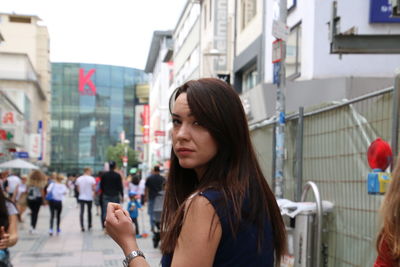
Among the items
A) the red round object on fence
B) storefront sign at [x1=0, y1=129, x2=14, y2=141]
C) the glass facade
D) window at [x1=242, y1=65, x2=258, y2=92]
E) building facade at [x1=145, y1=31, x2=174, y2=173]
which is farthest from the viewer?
the glass facade

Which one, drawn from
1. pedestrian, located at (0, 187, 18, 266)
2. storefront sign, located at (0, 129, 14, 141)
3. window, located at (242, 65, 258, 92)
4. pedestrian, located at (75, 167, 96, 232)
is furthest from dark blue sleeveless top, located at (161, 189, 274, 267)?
storefront sign, located at (0, 129, 14, 141)

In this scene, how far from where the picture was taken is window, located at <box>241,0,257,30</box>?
21638 mm

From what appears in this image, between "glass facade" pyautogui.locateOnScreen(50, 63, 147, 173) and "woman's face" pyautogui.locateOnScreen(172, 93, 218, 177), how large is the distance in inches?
3755

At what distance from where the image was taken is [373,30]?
14.0 meters

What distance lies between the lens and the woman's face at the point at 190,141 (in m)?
2.02

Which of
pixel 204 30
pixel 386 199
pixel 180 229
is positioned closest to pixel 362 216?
pixel 386 199

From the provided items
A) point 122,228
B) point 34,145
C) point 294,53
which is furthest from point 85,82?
point 122,228

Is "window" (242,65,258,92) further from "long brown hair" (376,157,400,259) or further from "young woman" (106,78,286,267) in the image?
"young woman" (106,78,286,267)

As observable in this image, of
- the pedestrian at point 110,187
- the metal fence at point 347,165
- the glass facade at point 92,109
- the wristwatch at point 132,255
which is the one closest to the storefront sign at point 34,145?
the pedestrian at point 110,187

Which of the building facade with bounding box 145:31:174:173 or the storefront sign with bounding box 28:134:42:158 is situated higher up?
the building facade with bounding box 145:31:174:173

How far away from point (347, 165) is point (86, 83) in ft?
305

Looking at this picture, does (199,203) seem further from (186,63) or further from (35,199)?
(186,63)

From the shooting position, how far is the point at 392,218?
7.94ft

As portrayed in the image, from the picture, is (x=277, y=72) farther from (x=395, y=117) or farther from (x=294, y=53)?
(x=294, y=53)
